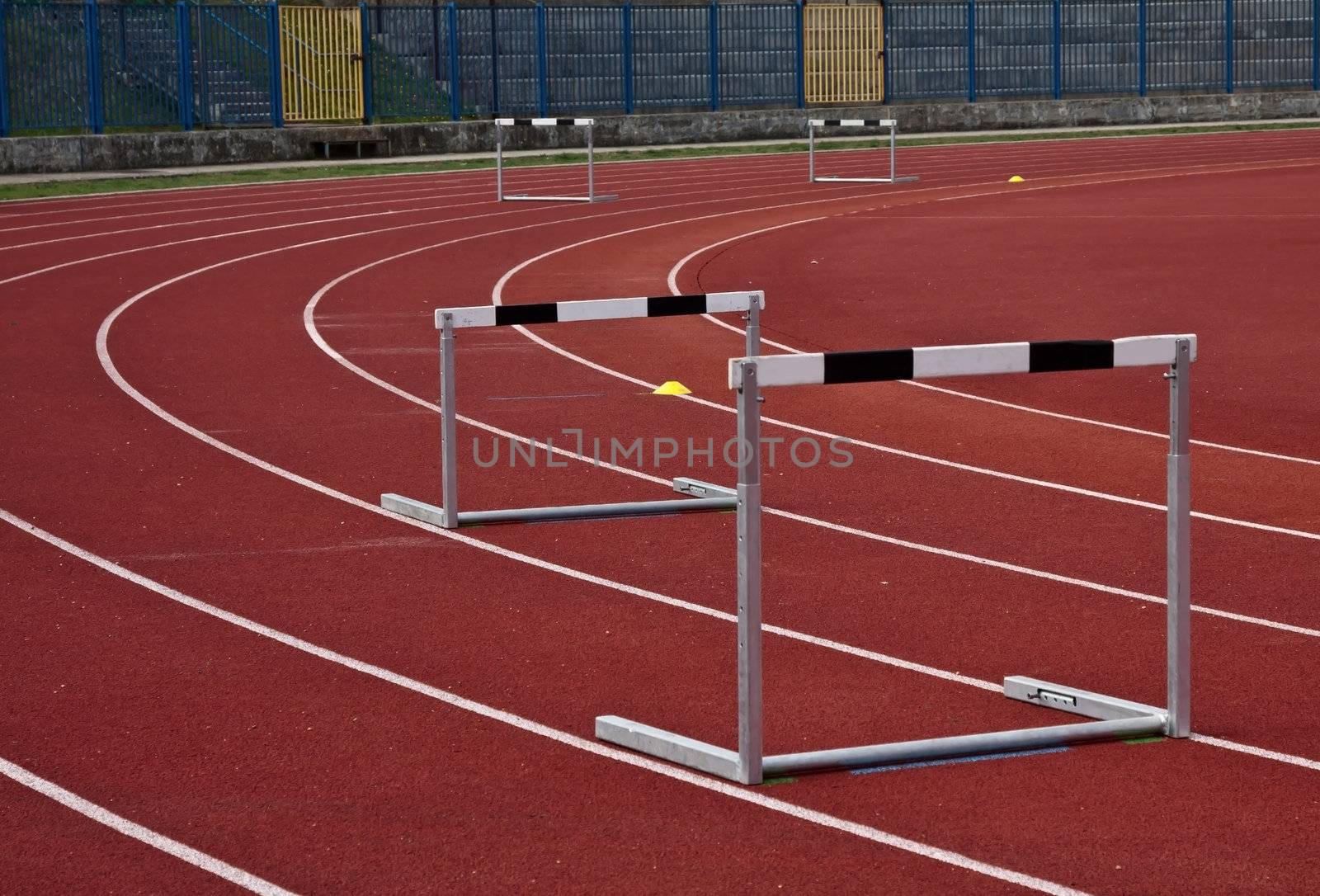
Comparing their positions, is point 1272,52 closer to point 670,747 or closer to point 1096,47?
point 1096,47

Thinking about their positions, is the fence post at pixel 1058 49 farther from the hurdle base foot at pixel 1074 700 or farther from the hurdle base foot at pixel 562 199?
the hurdle base foot at pixel 1074 700

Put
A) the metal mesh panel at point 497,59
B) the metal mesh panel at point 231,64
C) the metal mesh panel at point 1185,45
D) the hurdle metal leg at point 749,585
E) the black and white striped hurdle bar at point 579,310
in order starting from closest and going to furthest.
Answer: the hurdle metal leg at point 749,585 → the black and white striped hurdle bar at point 579,310 → the metal mesh panel at point 231,64 → the metal mesh panel at point 497,59 → the metal mesh panel at point 1185,45

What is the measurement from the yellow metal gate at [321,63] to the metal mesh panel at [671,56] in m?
5.93

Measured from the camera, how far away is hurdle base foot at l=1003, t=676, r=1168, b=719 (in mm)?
5230

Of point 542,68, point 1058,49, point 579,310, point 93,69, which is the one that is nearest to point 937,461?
point 579,310

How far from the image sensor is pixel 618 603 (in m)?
6.61

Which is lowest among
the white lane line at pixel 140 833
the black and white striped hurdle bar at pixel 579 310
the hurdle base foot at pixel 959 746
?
the white lane line at pixel 140 833

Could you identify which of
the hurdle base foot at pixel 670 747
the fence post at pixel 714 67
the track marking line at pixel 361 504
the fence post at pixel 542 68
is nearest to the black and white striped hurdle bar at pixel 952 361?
the hurdle base foot at pixel 670 747

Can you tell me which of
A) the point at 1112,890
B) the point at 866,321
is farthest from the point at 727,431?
the point at 1112,890

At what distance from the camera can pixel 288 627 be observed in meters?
6.32

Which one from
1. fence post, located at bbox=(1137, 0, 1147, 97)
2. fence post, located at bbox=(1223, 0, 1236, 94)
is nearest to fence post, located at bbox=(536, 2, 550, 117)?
fence post, located at bbox=(1137, 0, 1147, 97)

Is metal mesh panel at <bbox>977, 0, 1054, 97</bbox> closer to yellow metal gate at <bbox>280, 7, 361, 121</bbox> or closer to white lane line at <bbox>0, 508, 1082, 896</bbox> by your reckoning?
yellow metal gate at <bbox>280, 7, 361, 121</bbox>

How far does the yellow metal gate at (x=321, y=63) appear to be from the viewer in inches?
1316

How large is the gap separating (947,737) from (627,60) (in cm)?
3314
